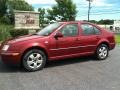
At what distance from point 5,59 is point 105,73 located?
302cm

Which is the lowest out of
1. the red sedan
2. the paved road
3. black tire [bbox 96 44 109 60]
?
the paved road

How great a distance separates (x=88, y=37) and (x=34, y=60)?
7.65 ft

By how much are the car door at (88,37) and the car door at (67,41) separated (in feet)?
0.91

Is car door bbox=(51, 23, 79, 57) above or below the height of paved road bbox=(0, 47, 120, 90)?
above

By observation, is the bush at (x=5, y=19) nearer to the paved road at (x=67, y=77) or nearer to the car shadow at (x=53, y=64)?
the car shadow at (x=53, y=64)

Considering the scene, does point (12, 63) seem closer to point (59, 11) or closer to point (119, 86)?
point (119, 86)

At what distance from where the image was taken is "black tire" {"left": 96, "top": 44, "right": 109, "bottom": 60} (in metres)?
10.1

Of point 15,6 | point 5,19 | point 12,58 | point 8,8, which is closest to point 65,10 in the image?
point 5,19

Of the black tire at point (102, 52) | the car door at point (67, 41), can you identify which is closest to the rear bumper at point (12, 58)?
the car door at point (67, 41)

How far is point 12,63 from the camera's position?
26.8ft

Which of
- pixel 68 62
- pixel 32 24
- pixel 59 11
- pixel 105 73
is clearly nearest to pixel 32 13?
pixel 32 24

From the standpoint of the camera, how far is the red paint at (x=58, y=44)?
26.7ft

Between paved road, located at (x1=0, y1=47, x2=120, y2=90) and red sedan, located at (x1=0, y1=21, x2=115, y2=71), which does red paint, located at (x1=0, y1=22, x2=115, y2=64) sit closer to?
red sedan, located at (x1=0, y1=21, x2=115, y2=71)

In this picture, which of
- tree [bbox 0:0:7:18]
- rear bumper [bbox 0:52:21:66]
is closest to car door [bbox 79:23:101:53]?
rear bumper [bbox 0:52:21:66]
